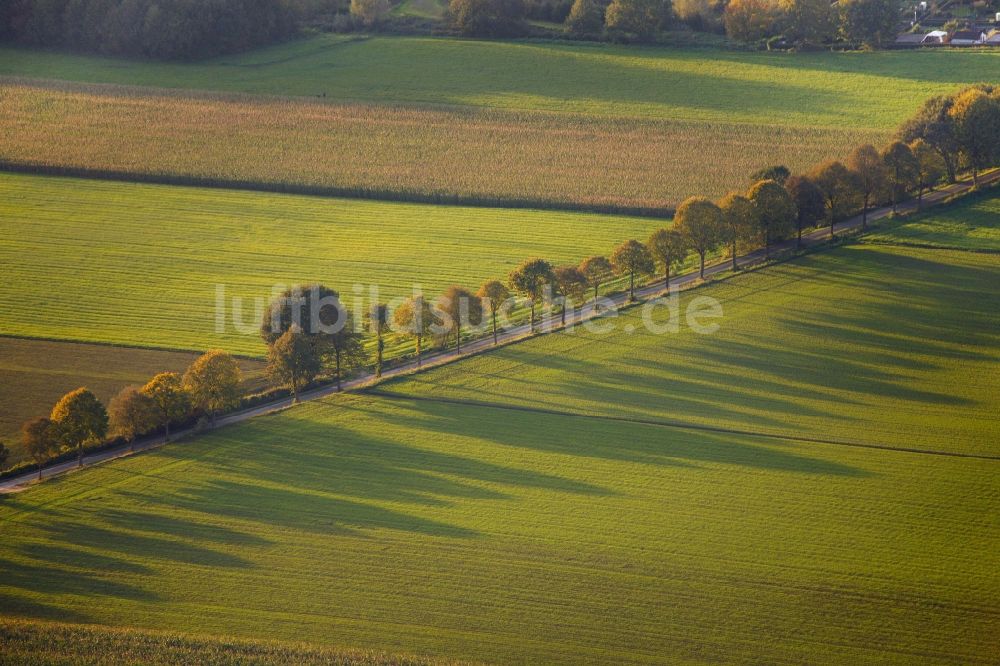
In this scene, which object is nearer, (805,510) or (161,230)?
(805,510)

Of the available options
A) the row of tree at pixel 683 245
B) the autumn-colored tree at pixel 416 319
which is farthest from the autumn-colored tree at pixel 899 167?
the autumn-colored tree at pixel 416 319


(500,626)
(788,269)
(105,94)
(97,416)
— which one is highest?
(105,94)

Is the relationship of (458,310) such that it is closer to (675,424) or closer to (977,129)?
(675,424)

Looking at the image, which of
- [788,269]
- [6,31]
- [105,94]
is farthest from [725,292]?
[6,31]

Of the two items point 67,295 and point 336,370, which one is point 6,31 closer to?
point 67,295

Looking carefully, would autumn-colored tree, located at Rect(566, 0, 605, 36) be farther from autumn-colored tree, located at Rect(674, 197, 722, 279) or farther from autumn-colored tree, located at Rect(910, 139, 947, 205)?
autumn-colored tree, located at Rect(674, 197, 722, 279)

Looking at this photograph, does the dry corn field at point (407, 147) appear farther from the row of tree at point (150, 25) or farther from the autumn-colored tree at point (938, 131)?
the row of tree at point (150, 25)
